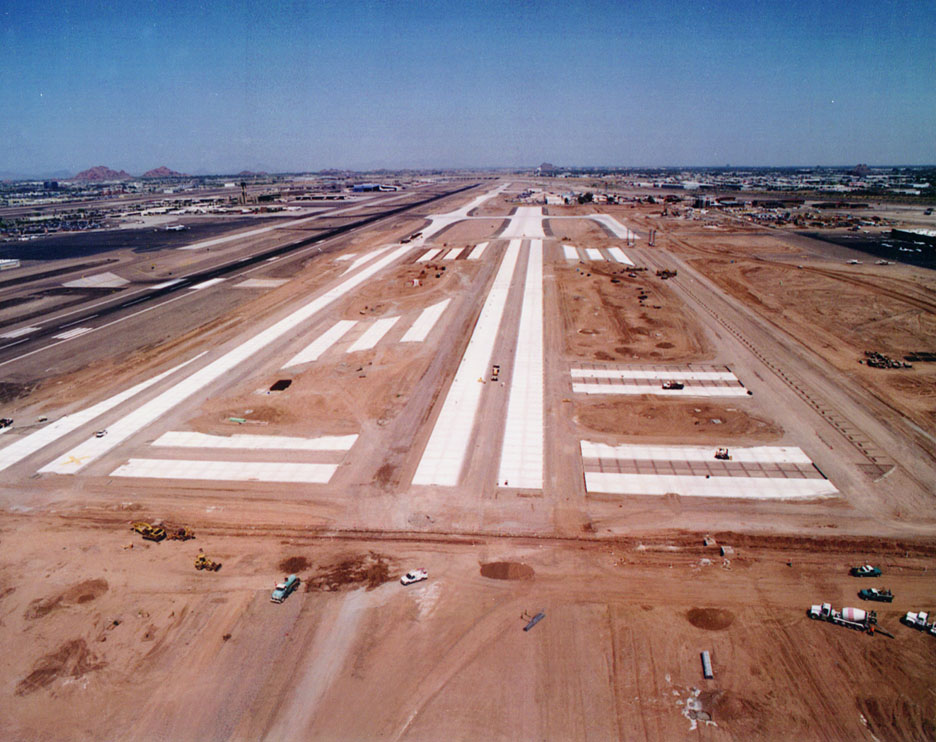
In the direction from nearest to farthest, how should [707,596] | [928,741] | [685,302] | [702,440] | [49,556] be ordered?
[928,741] → [707,596] → [49,556] → [702,440] → [685,302]

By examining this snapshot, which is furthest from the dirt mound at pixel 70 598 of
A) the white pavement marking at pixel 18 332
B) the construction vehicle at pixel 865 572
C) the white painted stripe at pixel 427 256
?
the white painted stripe at pixel 427 256

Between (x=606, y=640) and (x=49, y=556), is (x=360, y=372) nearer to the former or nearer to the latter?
(x=49, y=556)

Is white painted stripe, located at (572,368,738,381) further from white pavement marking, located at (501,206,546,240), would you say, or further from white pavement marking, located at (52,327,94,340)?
white pavement marking, located at (501,206,546,240)

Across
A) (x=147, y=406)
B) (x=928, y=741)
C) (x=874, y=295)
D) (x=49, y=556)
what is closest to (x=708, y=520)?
(x=928, y=741)

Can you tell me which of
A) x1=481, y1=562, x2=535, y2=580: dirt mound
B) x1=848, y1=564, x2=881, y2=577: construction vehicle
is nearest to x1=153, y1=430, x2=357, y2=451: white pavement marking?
x1=481, y1=562, x2=535, y2=580: dirt mound

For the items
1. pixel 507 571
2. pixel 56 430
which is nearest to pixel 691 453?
pixel 507 571

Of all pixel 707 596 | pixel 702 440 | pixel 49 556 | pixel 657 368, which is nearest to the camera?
pixel 707 596

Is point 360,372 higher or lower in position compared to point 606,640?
higher

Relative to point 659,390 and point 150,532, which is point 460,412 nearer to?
point 659,390
